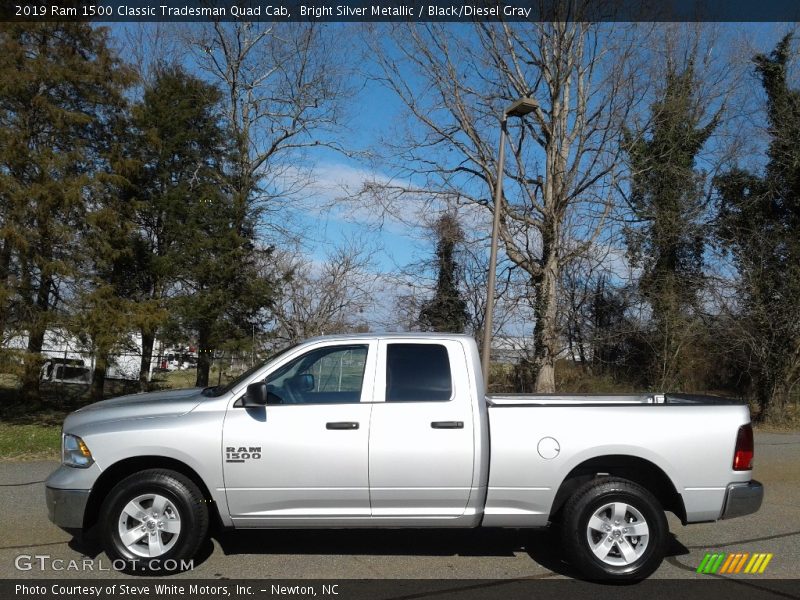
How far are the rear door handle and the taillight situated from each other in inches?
82.0

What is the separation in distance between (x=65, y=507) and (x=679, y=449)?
15.2ft

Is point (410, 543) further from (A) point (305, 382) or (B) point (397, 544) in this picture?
(A) point (305, 382)

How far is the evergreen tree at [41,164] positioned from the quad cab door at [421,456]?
37.4 ft

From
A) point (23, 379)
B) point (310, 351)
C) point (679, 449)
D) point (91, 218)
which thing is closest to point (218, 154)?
point (91, 218)

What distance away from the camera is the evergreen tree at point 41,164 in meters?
14.4

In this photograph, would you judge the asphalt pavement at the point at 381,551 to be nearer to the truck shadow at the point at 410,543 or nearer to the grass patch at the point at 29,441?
the truck shadow at the point at 410,543

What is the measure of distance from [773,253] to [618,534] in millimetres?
13970

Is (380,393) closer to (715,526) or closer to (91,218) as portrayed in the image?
(715,526)

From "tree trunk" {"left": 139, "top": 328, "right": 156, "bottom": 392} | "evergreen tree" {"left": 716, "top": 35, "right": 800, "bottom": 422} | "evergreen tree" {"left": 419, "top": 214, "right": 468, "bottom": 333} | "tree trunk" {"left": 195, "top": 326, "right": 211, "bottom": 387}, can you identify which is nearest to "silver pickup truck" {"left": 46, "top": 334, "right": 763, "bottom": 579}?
"evergreen tree" {"left": 716, "top": 35, "right": 800, "bottom": 422}

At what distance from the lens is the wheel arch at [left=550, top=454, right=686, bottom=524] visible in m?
5.64

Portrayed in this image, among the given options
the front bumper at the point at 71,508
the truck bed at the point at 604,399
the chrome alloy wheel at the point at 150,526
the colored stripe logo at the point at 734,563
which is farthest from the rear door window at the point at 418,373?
the colored stripe logo at the point at 734,563

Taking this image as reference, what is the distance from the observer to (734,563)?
6.00 metres

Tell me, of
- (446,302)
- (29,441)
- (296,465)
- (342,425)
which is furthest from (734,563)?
(446,302)

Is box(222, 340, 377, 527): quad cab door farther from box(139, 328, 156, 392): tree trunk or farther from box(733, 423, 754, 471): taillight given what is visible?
box(139, 328, 156, 392): tree trunk
